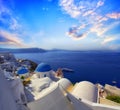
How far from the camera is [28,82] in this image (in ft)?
60.6

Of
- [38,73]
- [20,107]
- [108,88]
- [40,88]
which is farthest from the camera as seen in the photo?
[38,73]

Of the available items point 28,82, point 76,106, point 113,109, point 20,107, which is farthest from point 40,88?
point 20,107

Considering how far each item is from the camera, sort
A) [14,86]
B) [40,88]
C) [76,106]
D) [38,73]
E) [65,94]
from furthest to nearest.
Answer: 1. [38,73]
2. [40,88]
3. [65,94]
4. [76,106]
5. [14,86]

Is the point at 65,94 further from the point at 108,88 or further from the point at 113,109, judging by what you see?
the point at 108,88

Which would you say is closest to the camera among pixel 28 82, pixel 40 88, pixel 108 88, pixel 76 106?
pixel 76 106

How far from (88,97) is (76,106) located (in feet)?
11.2

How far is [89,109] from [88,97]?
3.17 metres

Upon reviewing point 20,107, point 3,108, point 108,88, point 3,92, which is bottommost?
point 108,88

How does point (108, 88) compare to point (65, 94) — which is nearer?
point (65, 94)

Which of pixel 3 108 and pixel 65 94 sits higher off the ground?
pixel 3 108

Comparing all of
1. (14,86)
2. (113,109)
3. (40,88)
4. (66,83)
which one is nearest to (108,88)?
(66,83)

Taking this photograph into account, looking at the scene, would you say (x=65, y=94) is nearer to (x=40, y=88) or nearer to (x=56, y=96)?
(x=56, y=96)

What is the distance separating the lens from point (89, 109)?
1162 centimetres

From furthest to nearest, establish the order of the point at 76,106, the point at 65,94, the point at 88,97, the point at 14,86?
1. the point at 88,97
2. the point at 65,94
3. the point at 76,106
4. the point at 14,86
